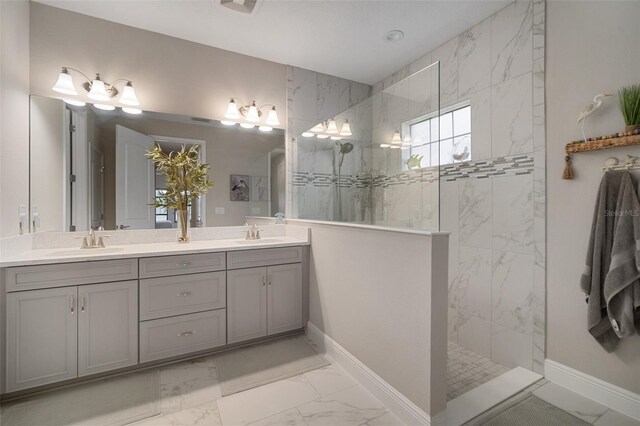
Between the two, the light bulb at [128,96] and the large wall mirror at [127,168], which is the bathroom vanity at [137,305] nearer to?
the large wall mirror at [127,168]

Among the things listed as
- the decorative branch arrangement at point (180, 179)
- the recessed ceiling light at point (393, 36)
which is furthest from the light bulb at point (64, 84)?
the recessed ceiling light at point (393, 36)

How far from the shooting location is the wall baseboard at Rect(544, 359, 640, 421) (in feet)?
5.06

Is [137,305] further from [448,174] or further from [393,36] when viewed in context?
[393,36]

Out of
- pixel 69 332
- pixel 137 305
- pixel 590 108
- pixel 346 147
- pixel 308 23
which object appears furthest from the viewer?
pixel 346 147

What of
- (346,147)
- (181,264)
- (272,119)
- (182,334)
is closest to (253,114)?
(272,119)

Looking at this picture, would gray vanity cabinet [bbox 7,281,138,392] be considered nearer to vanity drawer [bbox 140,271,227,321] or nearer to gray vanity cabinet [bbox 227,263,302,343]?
vanity drawer [bbox 140,271,227,321]

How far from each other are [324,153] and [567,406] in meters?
2.41

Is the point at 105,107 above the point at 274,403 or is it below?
above

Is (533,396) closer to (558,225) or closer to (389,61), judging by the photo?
(558,225)

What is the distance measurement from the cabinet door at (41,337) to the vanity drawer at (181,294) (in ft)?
1.30

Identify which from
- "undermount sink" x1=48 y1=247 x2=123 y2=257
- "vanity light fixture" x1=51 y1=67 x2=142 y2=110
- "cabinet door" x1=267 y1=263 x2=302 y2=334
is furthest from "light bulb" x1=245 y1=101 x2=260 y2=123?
"undermount sink" x1=48 y1=247 x2=123 y2=257

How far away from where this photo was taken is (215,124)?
8.95 ft

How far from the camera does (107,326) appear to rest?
1.89 m

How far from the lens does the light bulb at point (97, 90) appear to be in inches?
87.8
